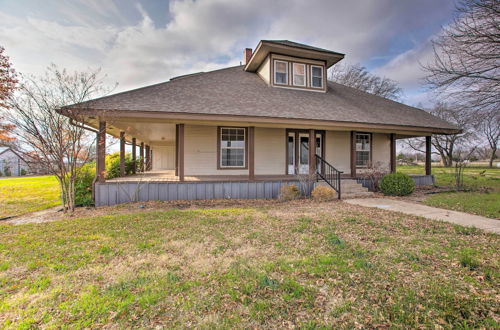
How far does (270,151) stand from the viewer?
1135 centimetres

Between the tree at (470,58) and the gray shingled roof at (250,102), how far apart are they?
7.16ft


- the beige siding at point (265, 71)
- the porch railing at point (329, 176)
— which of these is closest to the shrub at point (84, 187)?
the porch railing at point (329, 176)

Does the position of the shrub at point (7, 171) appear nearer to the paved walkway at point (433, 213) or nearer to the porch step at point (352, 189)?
the porch step at point (352, 189)

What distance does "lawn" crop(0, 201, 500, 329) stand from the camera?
2318 millimetres

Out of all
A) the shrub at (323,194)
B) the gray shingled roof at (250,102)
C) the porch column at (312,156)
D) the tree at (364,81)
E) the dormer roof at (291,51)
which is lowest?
the shrub at (323,194)

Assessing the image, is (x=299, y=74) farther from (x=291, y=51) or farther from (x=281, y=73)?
(x=291, y=51)

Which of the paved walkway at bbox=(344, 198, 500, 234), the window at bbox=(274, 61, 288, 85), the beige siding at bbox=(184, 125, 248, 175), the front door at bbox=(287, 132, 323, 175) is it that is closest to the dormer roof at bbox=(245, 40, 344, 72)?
the window at bbox=(274, 61, 288, 85)

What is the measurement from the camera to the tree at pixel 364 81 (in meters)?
27.5

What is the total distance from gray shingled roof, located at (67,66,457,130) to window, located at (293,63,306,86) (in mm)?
643

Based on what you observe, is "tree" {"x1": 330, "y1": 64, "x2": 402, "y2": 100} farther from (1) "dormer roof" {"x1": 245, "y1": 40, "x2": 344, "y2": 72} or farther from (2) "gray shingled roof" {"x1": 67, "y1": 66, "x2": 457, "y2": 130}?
(1) "dormer roof" {"x1": 245, "y1": 40, "x2": 344, "y2": 72}

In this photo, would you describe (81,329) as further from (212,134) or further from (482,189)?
→ (482,189)

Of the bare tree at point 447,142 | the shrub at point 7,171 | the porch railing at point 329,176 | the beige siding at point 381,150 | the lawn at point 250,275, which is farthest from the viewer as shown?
the bare tree at point 447,142

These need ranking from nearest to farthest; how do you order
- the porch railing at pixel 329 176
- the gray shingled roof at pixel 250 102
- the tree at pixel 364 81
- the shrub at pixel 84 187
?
1. the shrub at pixel 84 187
2. the gray shingled roof at pixel 250 102
3. the porch railing at pixel 329 176
4. the tree at pixel 364 81

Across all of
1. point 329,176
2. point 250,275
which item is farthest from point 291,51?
point 250,275
